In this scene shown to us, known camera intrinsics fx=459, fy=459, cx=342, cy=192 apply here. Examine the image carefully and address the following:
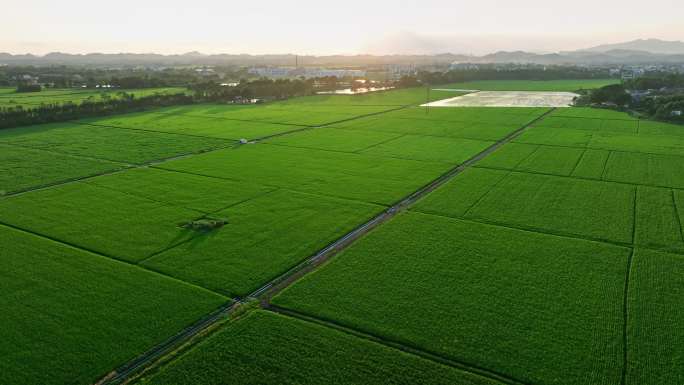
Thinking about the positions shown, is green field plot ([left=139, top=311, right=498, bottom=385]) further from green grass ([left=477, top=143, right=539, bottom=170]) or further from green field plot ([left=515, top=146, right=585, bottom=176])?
green grass ([left=477, top=143, right=539, bottom=170])

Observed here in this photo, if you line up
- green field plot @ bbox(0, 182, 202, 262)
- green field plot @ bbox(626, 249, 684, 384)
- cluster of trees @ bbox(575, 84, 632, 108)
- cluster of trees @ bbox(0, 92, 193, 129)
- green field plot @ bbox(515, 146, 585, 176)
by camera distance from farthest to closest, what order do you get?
cluster of trees @ bbox(575, 84, 632, 108) < cluster of trees @ bbox(0, 92, 193, 129) < green field plot @ bbox(515, 146, 585, 176) < green field plot @ bbox(0, 182, 202, 262) < green field plot @ bbox(626, 249, 684, 384)

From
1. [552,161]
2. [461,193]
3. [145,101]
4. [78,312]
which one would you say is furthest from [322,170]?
[145,101]

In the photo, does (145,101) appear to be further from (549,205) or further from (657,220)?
(657,220)

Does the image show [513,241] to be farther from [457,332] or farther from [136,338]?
[136,338]

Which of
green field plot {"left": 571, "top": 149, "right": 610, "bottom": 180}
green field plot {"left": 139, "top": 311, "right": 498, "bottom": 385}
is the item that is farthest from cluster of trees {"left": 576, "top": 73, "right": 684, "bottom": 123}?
green field plot {"left": 139, "top": 311, "right": 498, "bottom": 385}

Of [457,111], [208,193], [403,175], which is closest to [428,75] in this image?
[457,111]

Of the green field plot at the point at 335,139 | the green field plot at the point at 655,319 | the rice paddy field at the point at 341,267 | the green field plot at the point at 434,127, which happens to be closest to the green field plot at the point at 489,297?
the rice paddy field at the point at 341,267
